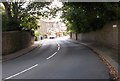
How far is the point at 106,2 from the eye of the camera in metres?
23.7

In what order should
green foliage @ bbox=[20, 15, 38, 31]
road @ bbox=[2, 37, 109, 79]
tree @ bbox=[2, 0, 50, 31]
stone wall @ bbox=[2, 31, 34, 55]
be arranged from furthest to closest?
1. green foliage @ bbox=[20, 15, 38, 31]
2. tree @ bbox=[2, 0, 50, 31]
3. stone wall @ bbox=[2, 31, 34, 55]
4. road @ bbox=[2, 37, 109, 79]

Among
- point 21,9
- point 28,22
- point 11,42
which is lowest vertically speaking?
point 11,42

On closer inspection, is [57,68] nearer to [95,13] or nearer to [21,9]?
[95,13]

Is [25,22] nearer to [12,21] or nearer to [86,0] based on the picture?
[12,21]

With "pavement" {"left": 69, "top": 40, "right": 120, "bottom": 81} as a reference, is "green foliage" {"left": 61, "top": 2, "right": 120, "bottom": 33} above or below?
above

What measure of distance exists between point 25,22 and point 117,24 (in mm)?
18021

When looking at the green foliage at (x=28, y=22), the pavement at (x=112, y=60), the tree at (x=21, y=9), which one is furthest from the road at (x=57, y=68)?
the green foliage at (x=28, y=22)

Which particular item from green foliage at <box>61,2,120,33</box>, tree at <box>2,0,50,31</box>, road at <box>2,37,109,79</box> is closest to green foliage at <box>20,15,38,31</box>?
tree at <box>2,0,50,31</box>

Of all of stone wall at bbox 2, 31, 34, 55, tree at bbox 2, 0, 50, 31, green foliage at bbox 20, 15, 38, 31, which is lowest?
stone wall at bbox 2, 31, 34, 55

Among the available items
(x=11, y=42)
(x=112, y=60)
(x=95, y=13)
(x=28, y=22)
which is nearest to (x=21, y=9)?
(x=28, y=22)

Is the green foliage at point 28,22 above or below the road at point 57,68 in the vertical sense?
above

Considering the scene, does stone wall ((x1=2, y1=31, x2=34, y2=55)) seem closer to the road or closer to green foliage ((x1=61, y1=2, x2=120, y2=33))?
green foliage ((x1=61, y1=2, x2=120, y2=33))

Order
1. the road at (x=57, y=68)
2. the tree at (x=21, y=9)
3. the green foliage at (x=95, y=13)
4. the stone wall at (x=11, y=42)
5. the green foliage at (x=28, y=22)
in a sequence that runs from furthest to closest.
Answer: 1. the green foliage at (x=28, y=22)
2. the tree at (x=21, y=9)
3. the stone wall at (x=11, y=42)
4. the green foliage at (x=95, y=13)
5. the road at (x=57, y=68)

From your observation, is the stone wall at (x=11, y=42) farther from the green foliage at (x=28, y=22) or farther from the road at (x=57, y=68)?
the road at (x=57, y=68)
